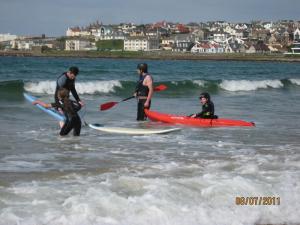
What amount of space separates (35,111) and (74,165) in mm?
7382

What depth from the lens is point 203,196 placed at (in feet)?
20.4

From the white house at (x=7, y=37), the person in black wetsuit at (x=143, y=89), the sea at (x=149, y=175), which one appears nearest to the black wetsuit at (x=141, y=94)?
the person in black wetsuit at (x=143, y=89)

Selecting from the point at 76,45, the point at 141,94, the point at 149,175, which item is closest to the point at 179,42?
the point at 76,45

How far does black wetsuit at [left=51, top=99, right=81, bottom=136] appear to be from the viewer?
1020 centimetres

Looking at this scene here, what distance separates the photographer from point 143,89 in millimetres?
13141

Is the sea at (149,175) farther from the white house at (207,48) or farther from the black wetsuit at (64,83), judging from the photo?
the white house at (207,48)

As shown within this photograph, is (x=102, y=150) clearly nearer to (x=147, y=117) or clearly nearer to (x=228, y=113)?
(x=147, y=117)

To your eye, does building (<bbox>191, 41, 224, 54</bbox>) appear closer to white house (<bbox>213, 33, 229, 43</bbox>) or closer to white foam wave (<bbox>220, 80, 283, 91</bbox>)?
white house (<bbox>213, 33, 229, 43</bbox>)

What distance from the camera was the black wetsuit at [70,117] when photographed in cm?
1020

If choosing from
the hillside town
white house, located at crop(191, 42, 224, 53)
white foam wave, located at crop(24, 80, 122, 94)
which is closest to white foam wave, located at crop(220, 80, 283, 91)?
white foam wave, located at crop(24, 80, 122, 94)

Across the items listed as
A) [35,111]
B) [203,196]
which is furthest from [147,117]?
[203,196]

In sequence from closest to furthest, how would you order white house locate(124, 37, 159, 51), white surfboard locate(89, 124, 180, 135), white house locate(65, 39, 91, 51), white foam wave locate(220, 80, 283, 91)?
white surfboard locate(89, 124, 180, 135)
white foam wave locate(220, 80, 283, 91)
white house locate(65, 39, 91, 51)
white house locate(124, 37, 159, 51)

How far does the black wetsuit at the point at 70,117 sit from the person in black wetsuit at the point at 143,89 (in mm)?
2778
